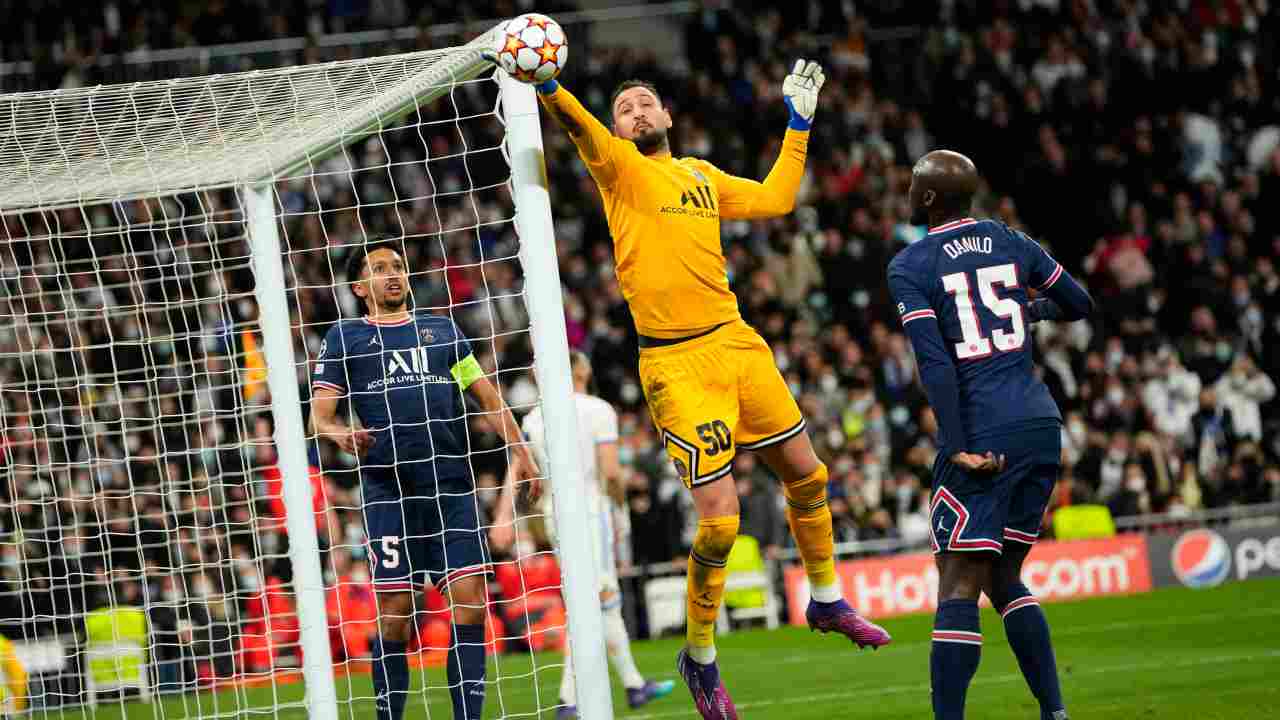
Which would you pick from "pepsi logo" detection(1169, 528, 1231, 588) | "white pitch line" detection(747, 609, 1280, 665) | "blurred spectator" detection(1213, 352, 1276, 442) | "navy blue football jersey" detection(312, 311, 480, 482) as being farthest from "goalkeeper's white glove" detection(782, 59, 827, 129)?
"blurred spectator" detection(1213, 352, 1276, 442)

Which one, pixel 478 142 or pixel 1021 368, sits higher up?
pixel 478 142

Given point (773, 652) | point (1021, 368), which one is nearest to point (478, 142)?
point (773, 652)

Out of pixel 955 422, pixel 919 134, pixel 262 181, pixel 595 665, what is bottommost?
pixel 595 665

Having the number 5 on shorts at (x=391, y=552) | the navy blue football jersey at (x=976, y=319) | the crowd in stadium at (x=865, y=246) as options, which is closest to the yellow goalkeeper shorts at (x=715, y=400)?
the navy blue football jersey at (x=976, y=319)

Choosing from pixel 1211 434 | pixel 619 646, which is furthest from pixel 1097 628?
pixel 1211 434

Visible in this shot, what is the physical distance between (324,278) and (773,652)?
25.6 feet

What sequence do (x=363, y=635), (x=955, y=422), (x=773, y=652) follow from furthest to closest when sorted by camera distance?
1. (x=363, y=635)
2. (x=773, y=652)
3. (x=955, y=422)

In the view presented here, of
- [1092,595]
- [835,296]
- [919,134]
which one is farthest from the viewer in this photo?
[919,134]

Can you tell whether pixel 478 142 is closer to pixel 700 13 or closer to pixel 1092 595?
pixel 700 13

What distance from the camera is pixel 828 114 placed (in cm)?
2353

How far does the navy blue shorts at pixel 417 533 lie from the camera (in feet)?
25.0

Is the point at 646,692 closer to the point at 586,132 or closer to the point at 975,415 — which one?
the point at 975,415

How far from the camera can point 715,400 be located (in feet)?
22.3

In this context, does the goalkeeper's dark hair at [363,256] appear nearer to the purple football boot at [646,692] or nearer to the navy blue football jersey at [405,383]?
the navy blue football jersey at [405,383]
